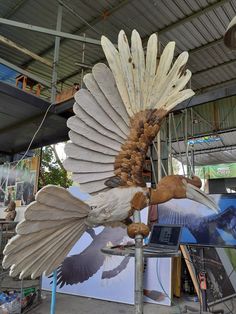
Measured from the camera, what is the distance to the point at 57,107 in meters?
3.49

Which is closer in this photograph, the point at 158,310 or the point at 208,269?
the point at 158,310

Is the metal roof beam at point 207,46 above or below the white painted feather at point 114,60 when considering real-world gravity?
above

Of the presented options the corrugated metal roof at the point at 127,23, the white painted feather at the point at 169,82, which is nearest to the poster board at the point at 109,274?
the white painted feather at the point at 169,82

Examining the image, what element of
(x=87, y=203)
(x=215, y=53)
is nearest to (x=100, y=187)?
(x=87, y=203)

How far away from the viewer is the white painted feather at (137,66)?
4.52ft

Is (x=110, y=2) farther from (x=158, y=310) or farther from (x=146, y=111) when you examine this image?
(x=158, y=310)

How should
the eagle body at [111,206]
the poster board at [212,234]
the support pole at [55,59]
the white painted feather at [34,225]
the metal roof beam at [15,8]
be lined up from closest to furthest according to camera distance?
the white painted feather at [34,225]
the eagle body at [111,206]
the poster board at [212,234]
the support pole at [55,59]
the metal roof beam at [15,8]

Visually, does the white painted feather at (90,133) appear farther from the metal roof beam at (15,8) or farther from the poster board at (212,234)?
the metal roof beam at (15,8)

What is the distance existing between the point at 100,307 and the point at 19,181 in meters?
2.08

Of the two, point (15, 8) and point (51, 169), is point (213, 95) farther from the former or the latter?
point (51, 169)

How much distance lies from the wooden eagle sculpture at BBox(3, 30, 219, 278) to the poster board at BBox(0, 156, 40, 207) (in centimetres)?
240

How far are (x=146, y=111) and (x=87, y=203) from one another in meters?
0.55

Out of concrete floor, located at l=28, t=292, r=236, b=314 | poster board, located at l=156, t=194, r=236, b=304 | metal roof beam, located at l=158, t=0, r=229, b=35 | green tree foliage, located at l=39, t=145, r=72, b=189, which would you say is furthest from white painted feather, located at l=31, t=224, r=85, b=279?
green tree foliage, located at l=39, t=145, r=72, b=189

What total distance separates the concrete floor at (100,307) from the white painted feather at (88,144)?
210 centimetres
